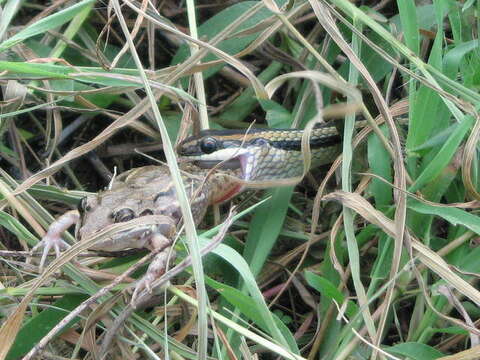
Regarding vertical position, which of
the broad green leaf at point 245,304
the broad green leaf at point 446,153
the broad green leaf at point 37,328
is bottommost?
the broad green leaf at point 37,328

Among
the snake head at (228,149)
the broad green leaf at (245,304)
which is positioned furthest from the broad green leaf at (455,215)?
the snake head at (228,149)

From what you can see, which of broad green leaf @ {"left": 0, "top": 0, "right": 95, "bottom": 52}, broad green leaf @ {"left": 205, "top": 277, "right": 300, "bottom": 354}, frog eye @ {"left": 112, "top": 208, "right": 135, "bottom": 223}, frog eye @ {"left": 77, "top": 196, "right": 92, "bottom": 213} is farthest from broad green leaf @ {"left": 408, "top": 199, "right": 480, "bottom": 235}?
broad green leaf @ {"left": 0, "top": 0, "right": 95, "bottom": 52}

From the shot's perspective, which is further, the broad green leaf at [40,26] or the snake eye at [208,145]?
the snake eye at [208,145]

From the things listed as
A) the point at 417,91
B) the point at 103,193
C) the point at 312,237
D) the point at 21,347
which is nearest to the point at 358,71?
the point at 417,91

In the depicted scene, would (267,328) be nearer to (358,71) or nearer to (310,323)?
(310,323)

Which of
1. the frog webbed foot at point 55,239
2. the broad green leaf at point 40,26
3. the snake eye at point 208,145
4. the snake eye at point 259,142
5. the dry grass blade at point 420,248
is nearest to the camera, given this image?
the dry grass blade at point 420,248

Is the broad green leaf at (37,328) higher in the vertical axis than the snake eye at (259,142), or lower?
lower

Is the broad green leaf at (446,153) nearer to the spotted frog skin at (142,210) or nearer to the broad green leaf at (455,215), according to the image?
the broad green leaf at (455,215)

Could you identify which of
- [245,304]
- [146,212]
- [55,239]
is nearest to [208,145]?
[146,212]
